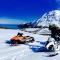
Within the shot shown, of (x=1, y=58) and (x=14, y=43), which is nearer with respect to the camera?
(x=1, y=58)

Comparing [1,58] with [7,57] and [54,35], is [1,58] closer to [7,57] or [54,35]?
[7,57]

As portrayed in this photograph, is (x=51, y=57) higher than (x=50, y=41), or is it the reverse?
(x=50, y=41)

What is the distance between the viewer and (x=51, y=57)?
26.7 m

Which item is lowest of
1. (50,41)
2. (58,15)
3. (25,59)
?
(25,59)

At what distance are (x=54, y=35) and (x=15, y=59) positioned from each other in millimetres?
17769

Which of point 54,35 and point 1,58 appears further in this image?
point 54,35

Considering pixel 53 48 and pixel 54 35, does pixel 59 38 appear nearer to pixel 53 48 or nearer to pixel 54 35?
pixel 54 35

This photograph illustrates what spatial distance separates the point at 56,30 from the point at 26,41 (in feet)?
21.6

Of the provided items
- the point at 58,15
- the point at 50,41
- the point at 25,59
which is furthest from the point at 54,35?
the point at 58,15

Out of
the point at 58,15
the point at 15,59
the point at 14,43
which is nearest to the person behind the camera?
the point at 15,59

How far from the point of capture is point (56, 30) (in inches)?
1630

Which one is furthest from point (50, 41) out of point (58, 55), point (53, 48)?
point (58, 55)

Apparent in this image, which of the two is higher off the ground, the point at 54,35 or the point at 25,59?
the point at 54,35

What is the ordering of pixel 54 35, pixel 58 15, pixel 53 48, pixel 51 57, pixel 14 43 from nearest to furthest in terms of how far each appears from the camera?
pixel 51 57 → pixel 53 48 → pixel 14 43 → pixel 54 35 → pixel 58 15
